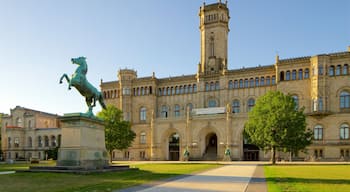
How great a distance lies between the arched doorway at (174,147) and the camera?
7706 centimetres

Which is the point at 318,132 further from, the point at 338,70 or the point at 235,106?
the point at 235,106

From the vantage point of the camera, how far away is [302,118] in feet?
159

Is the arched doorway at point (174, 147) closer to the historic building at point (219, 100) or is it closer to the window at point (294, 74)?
the historic building at point (219, 100)

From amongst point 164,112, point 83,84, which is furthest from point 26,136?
point 83,84

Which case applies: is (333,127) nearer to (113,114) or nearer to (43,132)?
(113,114)

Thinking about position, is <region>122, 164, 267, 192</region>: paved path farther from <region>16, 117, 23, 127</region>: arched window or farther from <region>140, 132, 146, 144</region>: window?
<region>16, 117, 23, 127</region>: arched window

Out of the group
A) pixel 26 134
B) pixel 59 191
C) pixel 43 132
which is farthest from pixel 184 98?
pixel 59 191

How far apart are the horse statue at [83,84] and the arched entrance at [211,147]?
45.8m

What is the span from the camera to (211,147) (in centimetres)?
7519

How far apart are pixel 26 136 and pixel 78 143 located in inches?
3068

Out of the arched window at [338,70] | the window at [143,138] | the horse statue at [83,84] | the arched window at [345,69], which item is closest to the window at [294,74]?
the arched window at [338,70]

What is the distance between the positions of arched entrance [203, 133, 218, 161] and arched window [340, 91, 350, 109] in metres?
28.5

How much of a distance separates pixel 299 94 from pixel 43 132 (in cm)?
7155

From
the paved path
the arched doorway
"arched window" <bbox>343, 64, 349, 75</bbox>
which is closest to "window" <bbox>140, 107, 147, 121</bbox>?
the arched doorway
